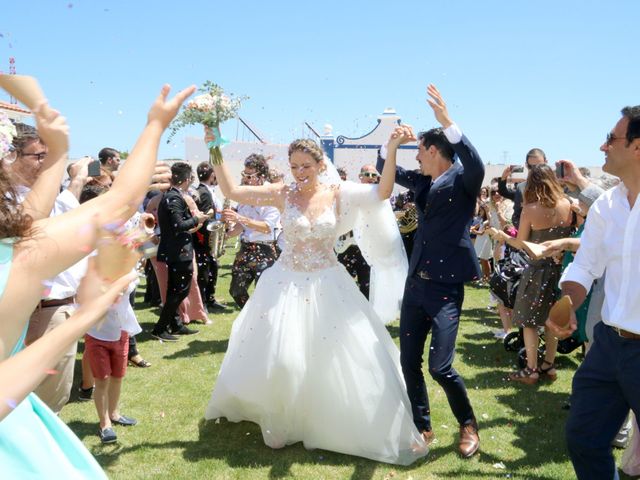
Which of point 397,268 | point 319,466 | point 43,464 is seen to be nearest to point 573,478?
point 319,466

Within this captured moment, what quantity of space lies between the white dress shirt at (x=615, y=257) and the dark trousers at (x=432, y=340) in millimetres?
1070

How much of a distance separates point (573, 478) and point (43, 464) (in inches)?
138

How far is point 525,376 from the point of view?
5652 mm

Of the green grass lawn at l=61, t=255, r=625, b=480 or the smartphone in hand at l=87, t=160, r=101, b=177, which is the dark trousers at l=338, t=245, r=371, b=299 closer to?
the green grass lawn at l=61, t=255, r=625, b=480

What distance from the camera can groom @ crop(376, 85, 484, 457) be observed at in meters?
3.84

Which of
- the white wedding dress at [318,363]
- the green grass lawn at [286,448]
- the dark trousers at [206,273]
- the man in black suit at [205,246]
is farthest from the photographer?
the dark trousers at [206,273]

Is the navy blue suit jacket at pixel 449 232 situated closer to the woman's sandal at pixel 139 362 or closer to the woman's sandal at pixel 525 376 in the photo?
the woman's sandal at pixel 525 376

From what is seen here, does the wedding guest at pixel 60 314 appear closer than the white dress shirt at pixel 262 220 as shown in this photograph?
Yes

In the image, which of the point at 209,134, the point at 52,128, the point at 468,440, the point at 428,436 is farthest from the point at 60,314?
the point at 468,440

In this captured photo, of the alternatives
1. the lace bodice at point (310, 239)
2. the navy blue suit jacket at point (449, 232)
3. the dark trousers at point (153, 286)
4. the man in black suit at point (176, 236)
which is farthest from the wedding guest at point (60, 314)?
the dark trousers at point (153, 286)

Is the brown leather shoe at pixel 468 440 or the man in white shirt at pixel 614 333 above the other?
the man in white shirt at pixel 614 333

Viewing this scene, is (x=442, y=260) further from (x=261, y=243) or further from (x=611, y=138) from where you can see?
(x=261, y=243)

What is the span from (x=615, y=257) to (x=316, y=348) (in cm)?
210

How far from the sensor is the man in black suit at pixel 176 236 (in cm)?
684
